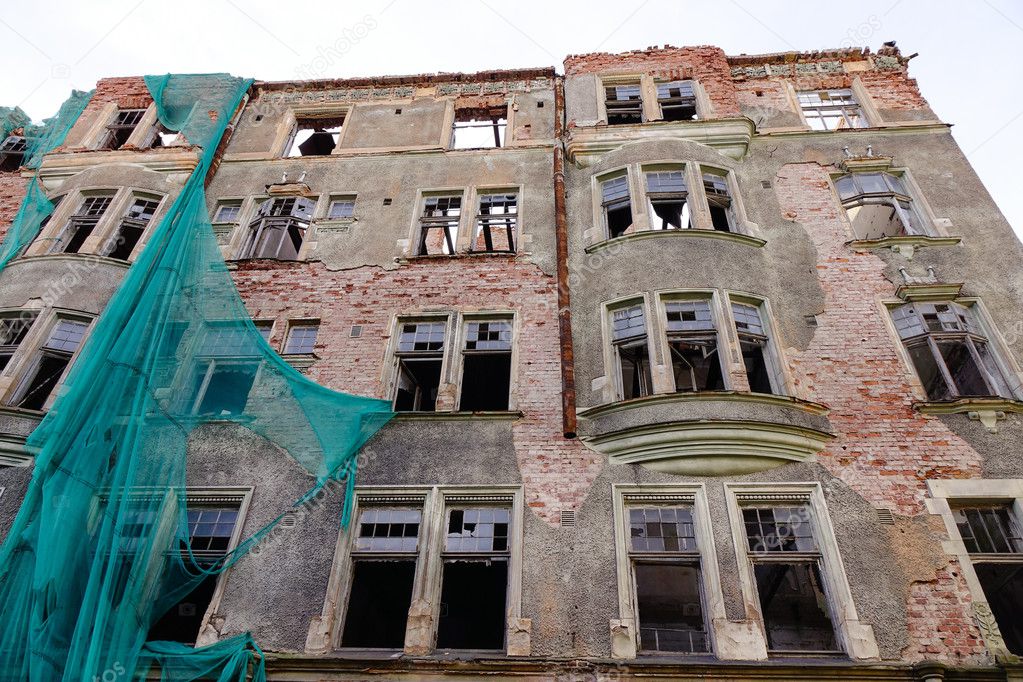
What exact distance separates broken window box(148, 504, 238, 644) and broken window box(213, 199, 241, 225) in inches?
273

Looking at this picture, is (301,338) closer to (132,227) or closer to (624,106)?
(132,227)

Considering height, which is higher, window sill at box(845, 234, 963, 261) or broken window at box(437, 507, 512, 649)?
window sill at box(845, 234, 963, 261)

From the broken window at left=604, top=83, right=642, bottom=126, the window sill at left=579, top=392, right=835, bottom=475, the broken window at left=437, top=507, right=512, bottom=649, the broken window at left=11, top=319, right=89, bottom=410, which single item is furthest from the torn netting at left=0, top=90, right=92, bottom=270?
the broken window at left=604, top=83, right=642, bottom=126

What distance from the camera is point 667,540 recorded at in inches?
361

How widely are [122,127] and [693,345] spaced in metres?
14.8

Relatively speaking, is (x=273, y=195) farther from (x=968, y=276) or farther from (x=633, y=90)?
(x=968, y=276)

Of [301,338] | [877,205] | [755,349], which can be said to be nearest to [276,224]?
[301,338]

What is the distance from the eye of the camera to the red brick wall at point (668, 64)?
16.0 meters

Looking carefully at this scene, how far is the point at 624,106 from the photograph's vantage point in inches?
630

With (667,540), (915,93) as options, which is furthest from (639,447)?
(915,93)

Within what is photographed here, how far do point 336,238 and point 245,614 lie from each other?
739cm

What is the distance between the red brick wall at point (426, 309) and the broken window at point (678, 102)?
19.4 feet

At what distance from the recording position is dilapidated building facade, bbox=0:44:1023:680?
8.70 meters

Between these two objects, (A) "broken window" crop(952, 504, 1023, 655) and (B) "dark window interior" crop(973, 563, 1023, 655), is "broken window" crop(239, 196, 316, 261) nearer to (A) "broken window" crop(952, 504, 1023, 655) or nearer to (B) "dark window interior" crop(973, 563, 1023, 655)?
(A) "broken window" crop(952, 504, 1023, 655)
